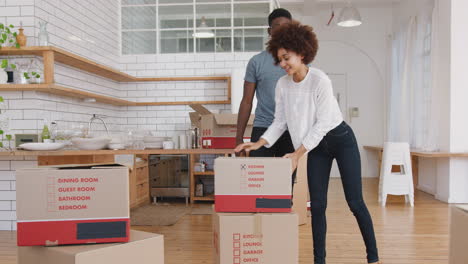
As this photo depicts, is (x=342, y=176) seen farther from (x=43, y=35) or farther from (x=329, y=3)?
(x=329, y=3)

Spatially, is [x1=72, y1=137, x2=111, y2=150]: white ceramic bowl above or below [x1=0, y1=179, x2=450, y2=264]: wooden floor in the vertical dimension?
above

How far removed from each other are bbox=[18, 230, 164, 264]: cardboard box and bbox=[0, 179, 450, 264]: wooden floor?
1125 millimetres

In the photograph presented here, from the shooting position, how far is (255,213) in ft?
5.68

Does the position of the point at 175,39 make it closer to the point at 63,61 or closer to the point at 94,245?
the point at 63,61

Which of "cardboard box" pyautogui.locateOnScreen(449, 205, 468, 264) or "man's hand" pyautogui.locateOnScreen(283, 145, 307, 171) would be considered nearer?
"cardboard box" pyautogui.locateOnScreen(449, 205, 468, 264)

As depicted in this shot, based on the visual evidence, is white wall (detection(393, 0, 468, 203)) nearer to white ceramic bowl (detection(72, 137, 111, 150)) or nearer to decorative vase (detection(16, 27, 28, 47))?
white ceramic bowl (detection(72, 137, 111, 150))

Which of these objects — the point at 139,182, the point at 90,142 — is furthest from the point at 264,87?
the point at 139,182

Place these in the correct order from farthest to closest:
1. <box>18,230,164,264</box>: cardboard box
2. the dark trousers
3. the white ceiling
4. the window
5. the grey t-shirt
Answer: the white ceiling → the window → the grey t-shirt → the dark trousers → <box>18,230,164,264</box>: cardboard box

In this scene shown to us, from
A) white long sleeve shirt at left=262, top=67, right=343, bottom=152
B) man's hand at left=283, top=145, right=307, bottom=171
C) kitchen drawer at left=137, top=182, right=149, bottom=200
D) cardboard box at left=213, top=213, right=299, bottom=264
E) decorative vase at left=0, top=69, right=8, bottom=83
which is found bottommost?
kitchen drawer at left=137, top=182, right=149, bottom=200

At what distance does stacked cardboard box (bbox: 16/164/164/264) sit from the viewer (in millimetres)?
1395

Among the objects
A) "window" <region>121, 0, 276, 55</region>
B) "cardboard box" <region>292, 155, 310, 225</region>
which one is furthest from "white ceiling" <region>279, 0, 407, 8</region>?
"cardboard box" <region>292, 155, 310, 225</region>

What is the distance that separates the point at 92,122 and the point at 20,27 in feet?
4.32

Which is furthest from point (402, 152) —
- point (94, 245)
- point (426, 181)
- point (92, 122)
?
point (94, 245)

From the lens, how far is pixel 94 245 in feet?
4.66
